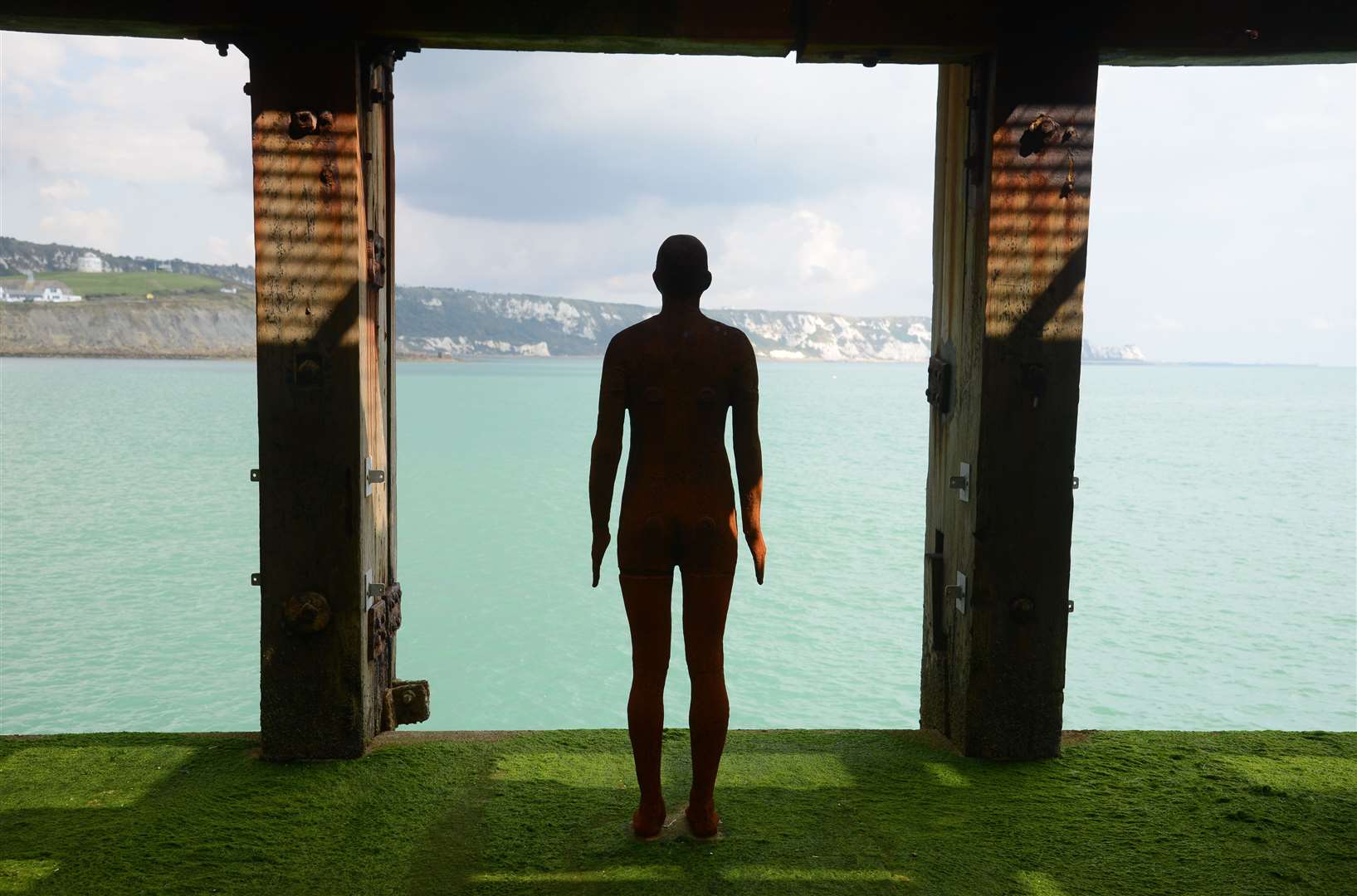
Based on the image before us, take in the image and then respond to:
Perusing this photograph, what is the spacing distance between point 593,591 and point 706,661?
47.2ft

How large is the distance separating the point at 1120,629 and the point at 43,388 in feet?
203

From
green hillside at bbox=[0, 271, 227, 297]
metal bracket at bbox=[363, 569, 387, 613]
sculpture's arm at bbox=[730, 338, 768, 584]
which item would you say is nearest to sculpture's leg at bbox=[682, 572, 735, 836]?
sculpture's arm at bbox=[730, 338, 768, 584]

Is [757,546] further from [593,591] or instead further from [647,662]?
[593,591]

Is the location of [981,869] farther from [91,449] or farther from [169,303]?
[169,303]

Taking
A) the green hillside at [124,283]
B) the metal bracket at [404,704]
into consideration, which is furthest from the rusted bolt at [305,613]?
the green hillside at [124,283]

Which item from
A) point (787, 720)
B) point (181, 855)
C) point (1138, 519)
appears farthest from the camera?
point (1138, 519)

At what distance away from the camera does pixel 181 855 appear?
2.86m

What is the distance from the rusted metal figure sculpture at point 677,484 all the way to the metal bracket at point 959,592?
1254 mm

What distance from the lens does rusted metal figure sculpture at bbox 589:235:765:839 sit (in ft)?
9.45

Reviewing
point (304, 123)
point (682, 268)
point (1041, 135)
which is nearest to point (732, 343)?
point (682, 268)

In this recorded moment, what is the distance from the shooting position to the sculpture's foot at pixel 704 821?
2984 millimetres

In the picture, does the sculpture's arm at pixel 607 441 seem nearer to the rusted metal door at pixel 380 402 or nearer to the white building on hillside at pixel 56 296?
the rusted metal door at pixel 380 402

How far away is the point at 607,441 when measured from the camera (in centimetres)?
292

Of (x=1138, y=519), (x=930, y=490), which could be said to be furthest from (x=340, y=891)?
(x=1138, y=519)
